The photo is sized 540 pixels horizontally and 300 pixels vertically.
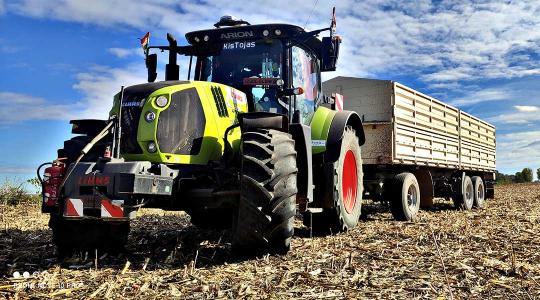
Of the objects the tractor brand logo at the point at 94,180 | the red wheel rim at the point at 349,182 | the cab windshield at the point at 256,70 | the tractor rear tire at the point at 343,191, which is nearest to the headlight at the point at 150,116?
the tractor brand logo at the point at 94,180

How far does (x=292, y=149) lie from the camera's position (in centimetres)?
514

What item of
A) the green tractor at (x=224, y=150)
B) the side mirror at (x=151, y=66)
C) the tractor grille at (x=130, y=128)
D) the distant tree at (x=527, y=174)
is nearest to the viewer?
the green tractor at (x=224, y=150)

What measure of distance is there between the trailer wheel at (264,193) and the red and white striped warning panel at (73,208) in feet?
4.93

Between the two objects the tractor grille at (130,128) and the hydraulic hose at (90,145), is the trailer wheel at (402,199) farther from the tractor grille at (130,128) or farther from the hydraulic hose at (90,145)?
the hydraulic hose at (90,145)

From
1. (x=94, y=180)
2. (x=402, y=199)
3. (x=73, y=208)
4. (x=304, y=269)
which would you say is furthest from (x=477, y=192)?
(x=73, y=208)

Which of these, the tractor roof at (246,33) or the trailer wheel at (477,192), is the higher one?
the tractor roof at (246,33)

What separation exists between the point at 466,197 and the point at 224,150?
10127mm

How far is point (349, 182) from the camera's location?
763 cm

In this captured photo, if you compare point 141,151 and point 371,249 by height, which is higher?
point 141,151

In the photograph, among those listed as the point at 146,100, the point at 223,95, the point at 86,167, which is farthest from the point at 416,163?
the point at 86,167

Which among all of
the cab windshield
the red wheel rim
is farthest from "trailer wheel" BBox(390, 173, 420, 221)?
the cab windshield

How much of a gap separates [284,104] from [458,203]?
869 cm

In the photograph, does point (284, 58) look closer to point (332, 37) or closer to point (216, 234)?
point (332, 37)

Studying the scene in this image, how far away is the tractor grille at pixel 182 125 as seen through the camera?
5422 mm
